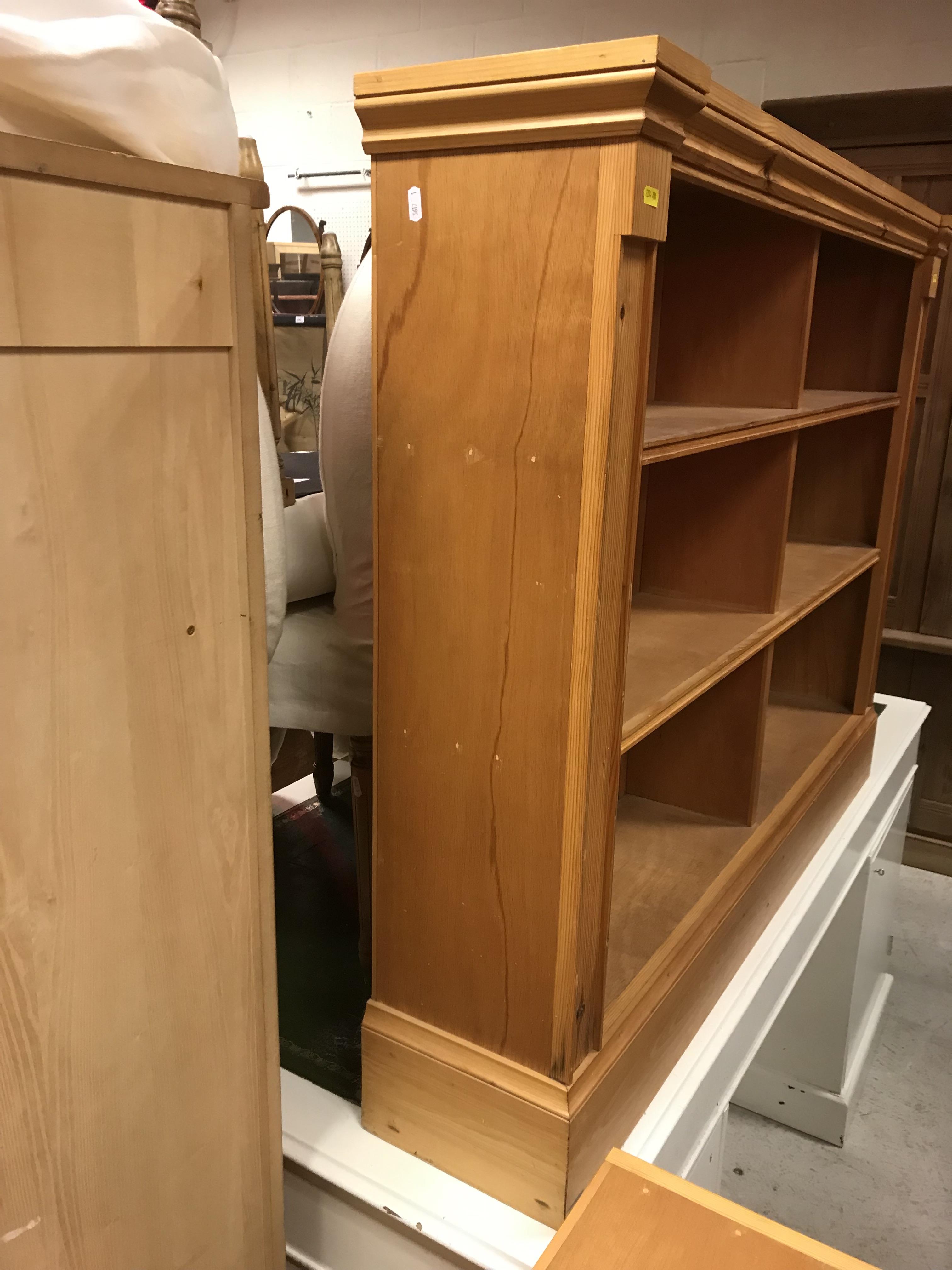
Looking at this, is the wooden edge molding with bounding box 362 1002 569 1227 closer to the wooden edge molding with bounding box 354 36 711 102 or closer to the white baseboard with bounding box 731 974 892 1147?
the wooden edge molding with bounding box 354 36 711 102

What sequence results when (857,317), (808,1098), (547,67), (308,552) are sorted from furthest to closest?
(808,1098), (857,317), (308,552), (547,67)

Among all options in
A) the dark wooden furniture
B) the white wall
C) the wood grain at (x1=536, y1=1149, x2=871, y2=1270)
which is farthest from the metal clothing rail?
the wood grain at (x1=536, y1=1149, x2=871, y2=1270)

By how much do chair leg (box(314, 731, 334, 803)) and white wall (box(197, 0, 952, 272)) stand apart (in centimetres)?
202

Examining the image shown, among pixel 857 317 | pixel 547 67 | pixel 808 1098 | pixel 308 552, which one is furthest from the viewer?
pixel 808 1098

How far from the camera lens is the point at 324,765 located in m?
2.14

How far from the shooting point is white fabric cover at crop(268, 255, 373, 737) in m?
1.30

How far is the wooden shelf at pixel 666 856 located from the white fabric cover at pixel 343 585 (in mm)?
472

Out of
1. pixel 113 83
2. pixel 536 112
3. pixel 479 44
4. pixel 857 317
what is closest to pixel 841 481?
pixel 857 317

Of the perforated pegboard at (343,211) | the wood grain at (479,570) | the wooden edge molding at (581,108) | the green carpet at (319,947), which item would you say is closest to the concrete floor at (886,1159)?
the green carpet at (319,947)

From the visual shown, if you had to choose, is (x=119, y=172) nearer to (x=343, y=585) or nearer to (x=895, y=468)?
(x=343, y=585)

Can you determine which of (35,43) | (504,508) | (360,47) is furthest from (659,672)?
(360,47)

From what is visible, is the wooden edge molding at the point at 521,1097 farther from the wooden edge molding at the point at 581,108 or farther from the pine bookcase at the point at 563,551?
the wooden edge molding at the point at 581,108

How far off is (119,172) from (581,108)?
0.38m

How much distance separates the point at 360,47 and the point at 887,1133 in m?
3.58
